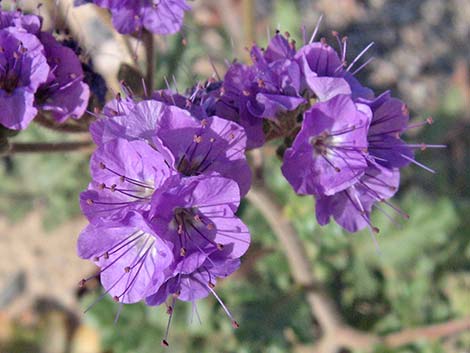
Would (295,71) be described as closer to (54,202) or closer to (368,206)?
(368,206)

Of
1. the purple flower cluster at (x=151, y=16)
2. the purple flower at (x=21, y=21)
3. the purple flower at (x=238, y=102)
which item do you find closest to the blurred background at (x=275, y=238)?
the purple flower cluster at (x=151, y=16)

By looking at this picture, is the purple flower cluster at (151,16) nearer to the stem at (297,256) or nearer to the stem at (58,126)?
the stem at (58,126)

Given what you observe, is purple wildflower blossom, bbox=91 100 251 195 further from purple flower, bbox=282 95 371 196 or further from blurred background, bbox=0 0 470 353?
blurred background, bbox=0 0 470 353

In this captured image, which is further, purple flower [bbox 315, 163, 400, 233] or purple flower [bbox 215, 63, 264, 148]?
purple flower [bbox 315, 163, 400, 233]

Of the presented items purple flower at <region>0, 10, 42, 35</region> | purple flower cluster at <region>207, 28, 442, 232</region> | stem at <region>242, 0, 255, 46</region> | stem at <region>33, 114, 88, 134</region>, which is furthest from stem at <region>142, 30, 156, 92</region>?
stem at <region>242, 0, 255, 46</region>

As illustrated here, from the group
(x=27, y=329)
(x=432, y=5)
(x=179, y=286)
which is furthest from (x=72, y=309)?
(x=432, y=5)

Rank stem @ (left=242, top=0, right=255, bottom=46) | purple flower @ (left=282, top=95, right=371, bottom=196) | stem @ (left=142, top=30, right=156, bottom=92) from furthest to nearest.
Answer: stem @ (left=242, top=0, right=255, bottom=46), stem @ (left=142, top=30, right=156, bottom=92), purple flower @ (left=282, top=95, right=371, bottom=196)
